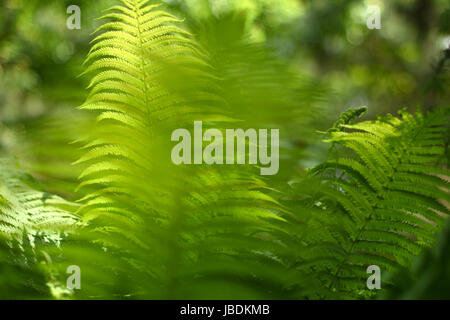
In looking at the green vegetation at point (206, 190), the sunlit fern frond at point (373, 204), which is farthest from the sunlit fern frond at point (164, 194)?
the sunlit fern frond at point (373, 204)

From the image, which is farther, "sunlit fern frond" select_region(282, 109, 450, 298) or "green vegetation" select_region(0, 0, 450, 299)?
"sunlit fern frond" select_region(282, 109, 450, 298)

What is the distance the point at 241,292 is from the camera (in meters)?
0.39

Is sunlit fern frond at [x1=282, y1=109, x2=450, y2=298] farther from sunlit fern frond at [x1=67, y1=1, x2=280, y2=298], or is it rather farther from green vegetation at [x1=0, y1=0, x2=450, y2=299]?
sunlit fern frond at [x1=67, y1=1, x2=280, y2=298]

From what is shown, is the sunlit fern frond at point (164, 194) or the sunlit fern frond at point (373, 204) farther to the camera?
the sunlit fern frond at point (373, 204)

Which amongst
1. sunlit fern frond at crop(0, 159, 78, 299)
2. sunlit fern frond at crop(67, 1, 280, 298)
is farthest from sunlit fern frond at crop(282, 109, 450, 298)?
sunlit fern frond at crop(0, 159, 78, 299)

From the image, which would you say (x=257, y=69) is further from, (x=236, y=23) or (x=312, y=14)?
(x=312, y=14)

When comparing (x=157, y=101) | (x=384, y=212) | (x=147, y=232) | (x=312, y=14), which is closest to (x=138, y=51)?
(x=157, y=101)

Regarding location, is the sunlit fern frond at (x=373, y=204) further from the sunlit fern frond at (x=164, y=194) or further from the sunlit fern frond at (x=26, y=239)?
the sunlit fern frond at (x=26, y=239)

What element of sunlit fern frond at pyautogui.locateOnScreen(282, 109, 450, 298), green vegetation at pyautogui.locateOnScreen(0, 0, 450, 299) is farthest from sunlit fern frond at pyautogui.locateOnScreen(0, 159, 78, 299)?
sunlit fern frond at pyautogui.locateOnScreen(282, 109, 450, 298)

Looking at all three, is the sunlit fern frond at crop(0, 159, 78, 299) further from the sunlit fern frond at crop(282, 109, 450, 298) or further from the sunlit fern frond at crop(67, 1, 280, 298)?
the sunlit fern frond at crop(282, 109, 450, 298)

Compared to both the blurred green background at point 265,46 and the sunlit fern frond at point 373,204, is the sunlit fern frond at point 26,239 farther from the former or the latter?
the sunlit fern frond at point 373,204

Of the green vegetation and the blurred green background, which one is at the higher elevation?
the blurred green background

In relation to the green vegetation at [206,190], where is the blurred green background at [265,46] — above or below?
above

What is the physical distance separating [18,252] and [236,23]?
0.36 m
